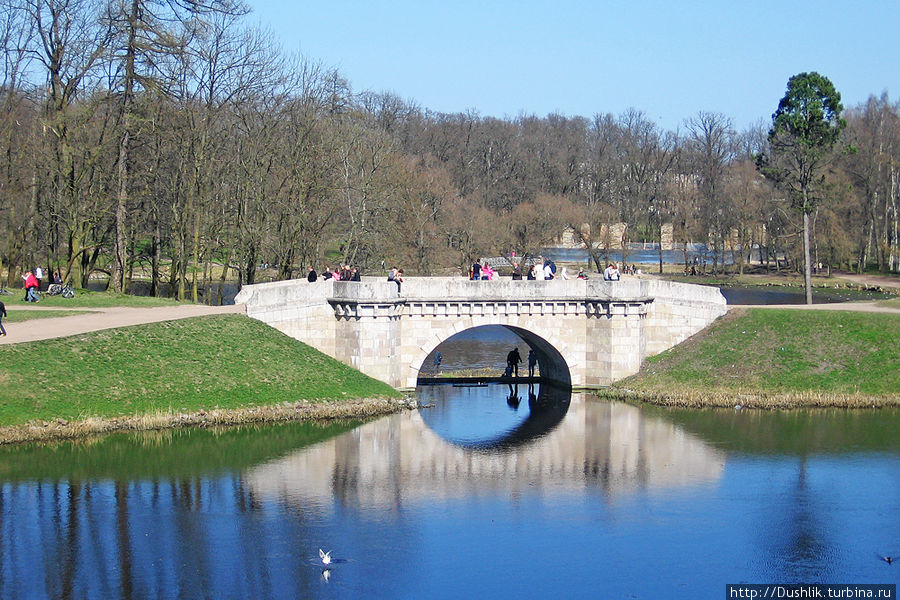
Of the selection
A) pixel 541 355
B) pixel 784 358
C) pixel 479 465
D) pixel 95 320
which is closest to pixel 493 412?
pixel 541 355

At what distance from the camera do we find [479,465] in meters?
32.0

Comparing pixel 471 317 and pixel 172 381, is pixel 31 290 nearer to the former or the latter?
pixel 172 381

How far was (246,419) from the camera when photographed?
34.2 metres

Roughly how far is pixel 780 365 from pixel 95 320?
24305 mm

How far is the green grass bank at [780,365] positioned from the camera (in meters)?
38.7

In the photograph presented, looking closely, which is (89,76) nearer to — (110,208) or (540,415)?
(110,208)

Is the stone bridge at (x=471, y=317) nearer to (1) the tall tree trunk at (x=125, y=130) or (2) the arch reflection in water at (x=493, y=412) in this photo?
(2) the arch reflection in water at (x=493, y=412)

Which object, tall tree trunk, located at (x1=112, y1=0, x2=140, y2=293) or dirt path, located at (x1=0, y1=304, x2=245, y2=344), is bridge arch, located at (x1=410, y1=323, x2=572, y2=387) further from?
tall tree trunk, located at (x1=112, y1=0, x2=140, y2=293)

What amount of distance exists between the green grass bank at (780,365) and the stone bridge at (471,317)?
1.25 m

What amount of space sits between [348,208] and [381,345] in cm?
1918

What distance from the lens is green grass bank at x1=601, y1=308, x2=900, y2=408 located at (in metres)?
38.7

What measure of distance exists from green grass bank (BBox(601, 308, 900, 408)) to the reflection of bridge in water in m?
3.70

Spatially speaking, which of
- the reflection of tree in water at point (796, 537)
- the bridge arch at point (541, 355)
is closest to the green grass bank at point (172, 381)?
the bridge arch at point (541, 355)

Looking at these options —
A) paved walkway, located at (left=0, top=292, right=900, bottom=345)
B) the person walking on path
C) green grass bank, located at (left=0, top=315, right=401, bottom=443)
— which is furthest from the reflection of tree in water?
the person walking on path
